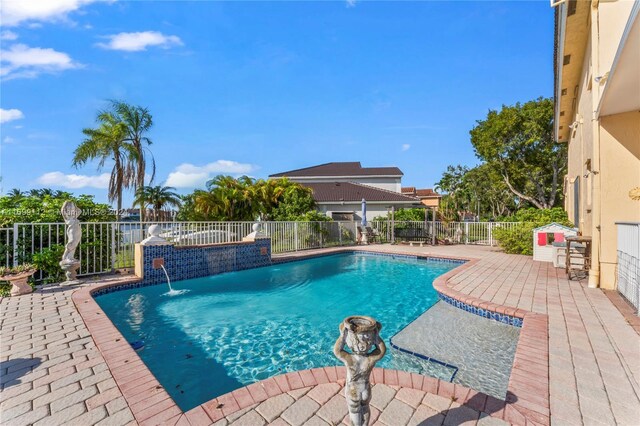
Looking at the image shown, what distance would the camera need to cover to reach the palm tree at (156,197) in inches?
772

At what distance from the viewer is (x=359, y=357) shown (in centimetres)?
168

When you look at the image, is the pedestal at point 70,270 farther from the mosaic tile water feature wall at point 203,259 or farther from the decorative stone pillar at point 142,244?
the mosaic tile water feature wall at point 203,259

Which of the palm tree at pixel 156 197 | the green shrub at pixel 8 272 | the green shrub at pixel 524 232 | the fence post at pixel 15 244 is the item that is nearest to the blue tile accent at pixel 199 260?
the green shrub at pixel 8 272

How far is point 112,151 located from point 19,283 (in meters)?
15.6

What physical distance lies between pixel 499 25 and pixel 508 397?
10.1 m

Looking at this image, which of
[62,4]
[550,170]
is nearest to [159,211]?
[62,4]

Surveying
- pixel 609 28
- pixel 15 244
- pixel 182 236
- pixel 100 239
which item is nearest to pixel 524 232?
pixel 609 28

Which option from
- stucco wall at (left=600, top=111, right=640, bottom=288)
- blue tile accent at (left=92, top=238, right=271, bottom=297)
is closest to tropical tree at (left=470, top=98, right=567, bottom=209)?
stucco wall at (left=600, top=111, right=640, bottom=288)

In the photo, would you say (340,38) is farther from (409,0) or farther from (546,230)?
(546,230)

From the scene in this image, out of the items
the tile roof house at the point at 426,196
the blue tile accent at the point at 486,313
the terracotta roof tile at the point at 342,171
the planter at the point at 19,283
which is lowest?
the blue tile accent at the point at 486,313

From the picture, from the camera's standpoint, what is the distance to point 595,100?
5.60 m

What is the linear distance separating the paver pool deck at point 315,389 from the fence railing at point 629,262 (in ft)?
2.70

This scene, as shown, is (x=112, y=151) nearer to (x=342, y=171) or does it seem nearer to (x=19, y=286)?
(x=19, y=286)

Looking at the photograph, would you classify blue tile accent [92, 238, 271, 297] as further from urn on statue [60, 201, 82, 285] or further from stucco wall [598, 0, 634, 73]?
stucco wall [598, 0, 634, 73]
